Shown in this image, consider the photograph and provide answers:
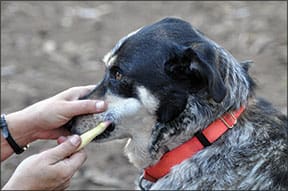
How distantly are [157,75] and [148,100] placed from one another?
5.7 inches

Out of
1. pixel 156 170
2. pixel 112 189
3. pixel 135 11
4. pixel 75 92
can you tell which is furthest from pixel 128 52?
pixel 135 11

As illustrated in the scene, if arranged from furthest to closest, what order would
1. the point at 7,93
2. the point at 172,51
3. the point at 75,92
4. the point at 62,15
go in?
the point at 62,15, the point at 7,93, the point at 75,92, the point at 172,51

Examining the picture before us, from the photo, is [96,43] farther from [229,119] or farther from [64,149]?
[64,149]

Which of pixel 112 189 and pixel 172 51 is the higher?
pixel 172 51

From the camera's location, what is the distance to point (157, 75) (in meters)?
3.73

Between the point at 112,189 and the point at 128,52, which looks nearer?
the point at 128,52

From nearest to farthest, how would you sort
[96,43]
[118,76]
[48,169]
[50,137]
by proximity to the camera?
[48,169] < [118,76] < [50,137] < [96,43]

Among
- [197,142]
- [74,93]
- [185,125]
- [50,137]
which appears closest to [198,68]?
[185,125]

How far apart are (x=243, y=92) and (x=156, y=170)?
2.21 ft

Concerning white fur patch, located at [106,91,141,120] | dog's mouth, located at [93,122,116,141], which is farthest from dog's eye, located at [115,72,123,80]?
dog's mouth, located at [93,122,116,141]

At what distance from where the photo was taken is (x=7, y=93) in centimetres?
682

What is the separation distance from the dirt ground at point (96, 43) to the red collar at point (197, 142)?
1641mm

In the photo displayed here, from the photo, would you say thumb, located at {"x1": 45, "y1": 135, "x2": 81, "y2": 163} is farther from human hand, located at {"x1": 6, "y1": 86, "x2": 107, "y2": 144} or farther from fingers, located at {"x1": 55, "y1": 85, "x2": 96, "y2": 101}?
fingers, located at {"x1": 55, "y1": 85, "x2": 96, "y2": 101}

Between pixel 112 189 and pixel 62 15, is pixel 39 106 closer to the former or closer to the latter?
pixel 112 189
